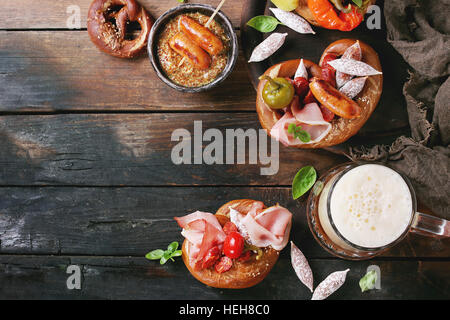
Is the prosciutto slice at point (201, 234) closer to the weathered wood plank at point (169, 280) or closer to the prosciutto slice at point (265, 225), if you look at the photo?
the prosciutto slice at point (265, 225)

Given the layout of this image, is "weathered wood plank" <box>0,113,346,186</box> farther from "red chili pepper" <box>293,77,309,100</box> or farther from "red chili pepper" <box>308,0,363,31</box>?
"red chili pepper" <box>308,0,363,31</box>

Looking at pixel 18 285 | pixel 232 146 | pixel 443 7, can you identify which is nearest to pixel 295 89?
pixel 232 146

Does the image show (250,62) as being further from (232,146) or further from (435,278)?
(435,278)

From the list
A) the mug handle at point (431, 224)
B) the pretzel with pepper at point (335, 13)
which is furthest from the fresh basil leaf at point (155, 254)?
the pretzel with pepper at point (335, 13)

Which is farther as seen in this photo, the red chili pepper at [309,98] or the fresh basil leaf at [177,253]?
the fresh basil leaf at [177,253]

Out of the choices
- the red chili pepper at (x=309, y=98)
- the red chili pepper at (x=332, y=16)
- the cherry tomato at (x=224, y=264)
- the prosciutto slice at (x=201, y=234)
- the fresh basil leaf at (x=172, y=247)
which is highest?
the red chili pepper at (x=332, y=16)

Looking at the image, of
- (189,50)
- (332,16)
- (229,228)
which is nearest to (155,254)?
(229,228)

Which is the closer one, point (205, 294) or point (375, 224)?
point (375, 224)
